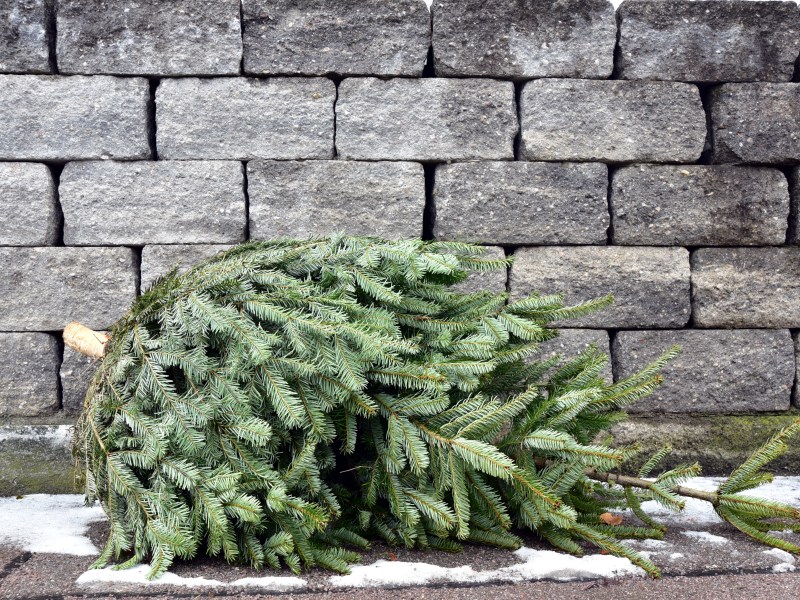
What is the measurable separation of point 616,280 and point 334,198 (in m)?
1.60

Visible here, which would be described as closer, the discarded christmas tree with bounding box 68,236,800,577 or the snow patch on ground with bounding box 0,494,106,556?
the discarded christmas tree with bounding box 68,236,800,577

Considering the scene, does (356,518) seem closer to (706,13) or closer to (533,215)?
(533,215)

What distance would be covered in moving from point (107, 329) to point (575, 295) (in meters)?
2.50

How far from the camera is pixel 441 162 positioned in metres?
3.94

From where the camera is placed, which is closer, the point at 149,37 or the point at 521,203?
the point at 149,37

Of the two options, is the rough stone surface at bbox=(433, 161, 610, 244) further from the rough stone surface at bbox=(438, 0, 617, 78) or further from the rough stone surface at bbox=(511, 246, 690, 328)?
the rough stone surface at bbox=(438, 0, 617, 78)

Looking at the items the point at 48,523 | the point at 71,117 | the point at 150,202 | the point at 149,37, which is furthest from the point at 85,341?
the point at 149,37

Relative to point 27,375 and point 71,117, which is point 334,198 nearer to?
point 71,117

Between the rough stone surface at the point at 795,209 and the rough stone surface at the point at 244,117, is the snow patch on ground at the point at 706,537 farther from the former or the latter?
the rough stone surface at the point at 244,117

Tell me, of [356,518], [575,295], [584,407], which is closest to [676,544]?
[584,407]

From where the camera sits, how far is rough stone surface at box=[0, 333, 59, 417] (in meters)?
3.76

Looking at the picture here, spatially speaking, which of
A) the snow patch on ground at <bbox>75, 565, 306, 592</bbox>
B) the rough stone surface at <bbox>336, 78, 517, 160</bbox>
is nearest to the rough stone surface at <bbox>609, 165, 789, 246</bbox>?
the rough stone surface at <bbox>336, 78, 517, 160</bbox>

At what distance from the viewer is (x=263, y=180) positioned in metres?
3.82

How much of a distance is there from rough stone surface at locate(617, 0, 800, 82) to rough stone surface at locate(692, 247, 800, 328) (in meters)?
0.98
